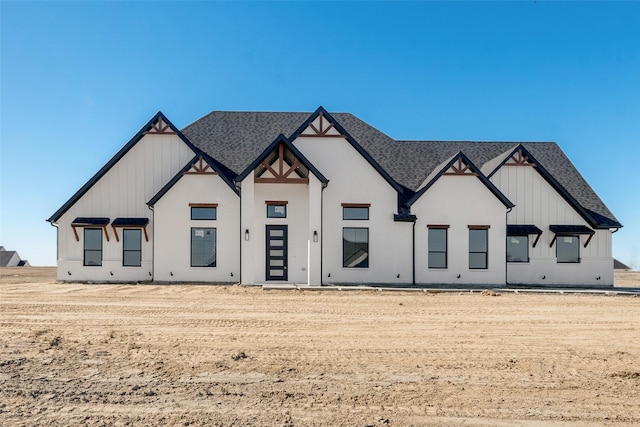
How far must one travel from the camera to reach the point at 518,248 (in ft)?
73.5

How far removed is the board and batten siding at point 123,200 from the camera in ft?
71.1

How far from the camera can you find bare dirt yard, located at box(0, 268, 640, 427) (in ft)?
19.3

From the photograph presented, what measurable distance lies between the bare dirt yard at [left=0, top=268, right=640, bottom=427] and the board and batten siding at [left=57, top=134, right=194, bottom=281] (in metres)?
7.09

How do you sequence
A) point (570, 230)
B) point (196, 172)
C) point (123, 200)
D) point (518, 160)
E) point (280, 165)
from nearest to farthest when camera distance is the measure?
point (280, 165) → point (196, 172) → point (123, 200) → point (570, 230) → point (518, 160)

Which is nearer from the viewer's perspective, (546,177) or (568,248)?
(568,248)

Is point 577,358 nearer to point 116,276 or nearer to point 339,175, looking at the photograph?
point 339,175

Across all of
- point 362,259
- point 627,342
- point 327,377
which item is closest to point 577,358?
point 627,342

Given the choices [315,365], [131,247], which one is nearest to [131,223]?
[131,247]

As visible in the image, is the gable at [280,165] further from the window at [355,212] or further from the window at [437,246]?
the window at [437,246]

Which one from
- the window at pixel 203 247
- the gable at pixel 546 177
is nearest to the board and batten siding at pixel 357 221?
the window at pixel 203 247

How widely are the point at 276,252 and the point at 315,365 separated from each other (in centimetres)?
1319

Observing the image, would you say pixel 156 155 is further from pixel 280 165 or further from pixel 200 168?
pixel 280 165

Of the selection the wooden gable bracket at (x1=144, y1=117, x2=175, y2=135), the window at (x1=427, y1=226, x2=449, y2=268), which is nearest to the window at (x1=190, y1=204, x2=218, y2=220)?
the wooden gable bracket at (x1=144, y1=117, x2=175, y2=135)

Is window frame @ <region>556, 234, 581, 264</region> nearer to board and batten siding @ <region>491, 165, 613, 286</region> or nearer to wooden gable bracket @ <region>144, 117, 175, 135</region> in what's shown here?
board and batten siding @ <region>491, 165, 613, 286</region>
